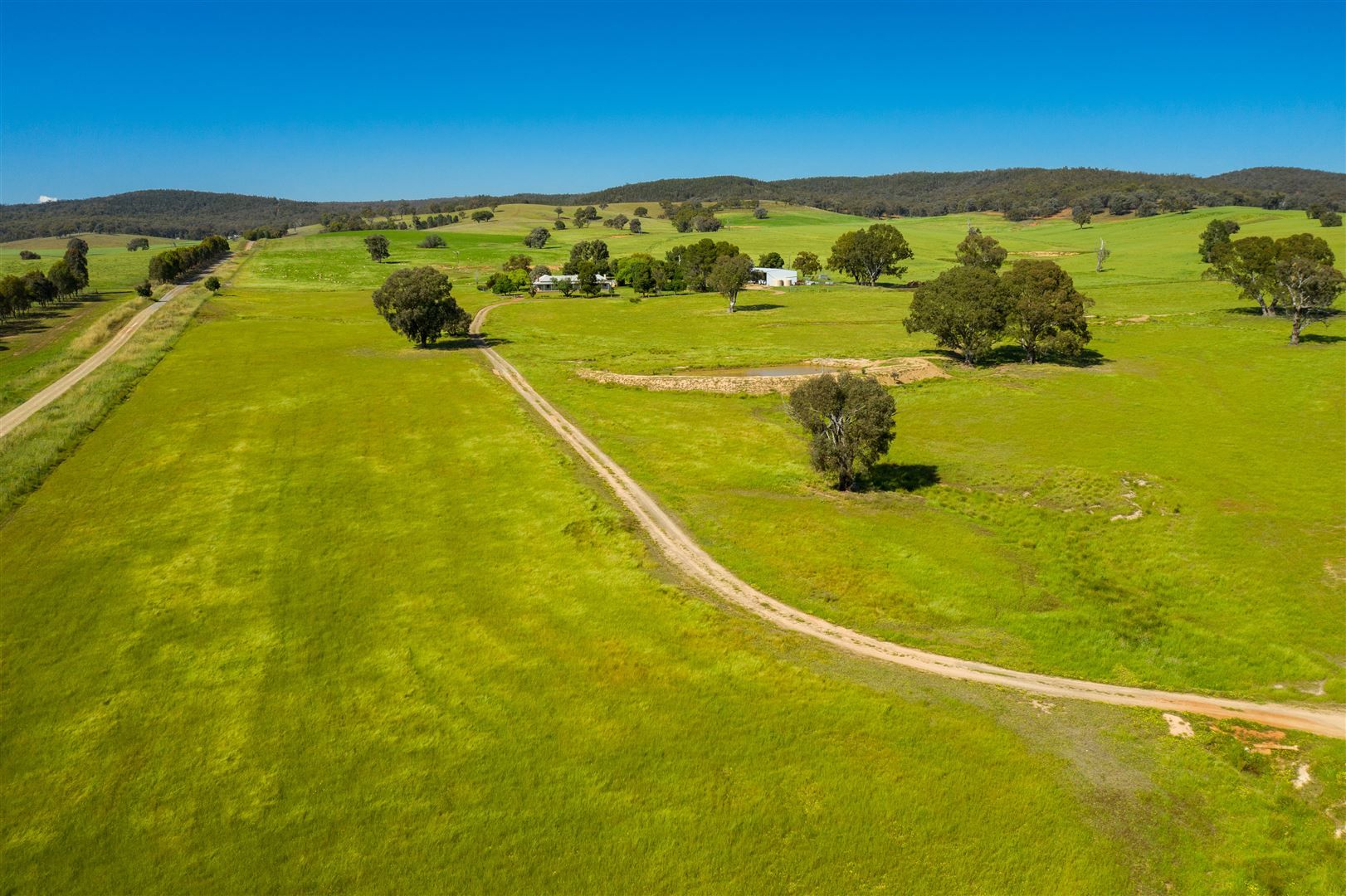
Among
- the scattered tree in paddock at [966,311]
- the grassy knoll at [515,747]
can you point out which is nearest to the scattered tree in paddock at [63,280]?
the grassy knoll at [515,747]

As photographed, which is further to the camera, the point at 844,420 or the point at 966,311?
the point at 966,311

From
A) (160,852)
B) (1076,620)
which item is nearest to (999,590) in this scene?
(1076,620)

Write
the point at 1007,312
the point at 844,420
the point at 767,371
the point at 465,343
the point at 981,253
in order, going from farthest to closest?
the point at 981,253, the point at 465,343, the point at 767,371, the point at 1007,312, the point at 844,420

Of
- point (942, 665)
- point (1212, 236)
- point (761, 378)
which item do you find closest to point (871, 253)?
point (1212, 236)

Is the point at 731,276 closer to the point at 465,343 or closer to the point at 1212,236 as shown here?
the point at 465,343

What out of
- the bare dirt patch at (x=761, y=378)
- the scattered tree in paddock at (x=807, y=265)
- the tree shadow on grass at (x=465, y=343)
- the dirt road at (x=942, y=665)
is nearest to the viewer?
the dirt road at (x=942, y=665)

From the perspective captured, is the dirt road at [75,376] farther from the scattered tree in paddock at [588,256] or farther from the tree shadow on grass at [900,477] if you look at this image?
the scattered tree in paddock at [588,256]
